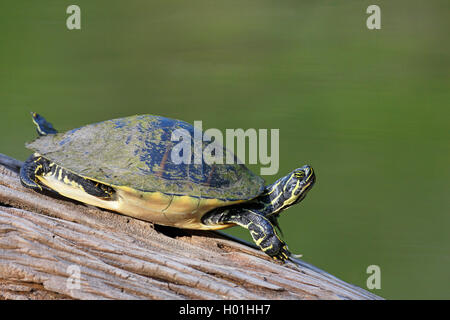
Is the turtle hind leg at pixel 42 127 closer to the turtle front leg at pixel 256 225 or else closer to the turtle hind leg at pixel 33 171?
the turtle hind leg at pixel 33 171

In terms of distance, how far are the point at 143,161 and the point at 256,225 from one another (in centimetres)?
43

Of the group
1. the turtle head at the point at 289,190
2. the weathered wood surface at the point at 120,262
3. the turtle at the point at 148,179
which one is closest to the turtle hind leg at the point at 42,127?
the turtle at the point at 148,179

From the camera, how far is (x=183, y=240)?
1.63 metres

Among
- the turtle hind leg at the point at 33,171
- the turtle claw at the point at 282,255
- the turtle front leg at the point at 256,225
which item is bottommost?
the turtle claw at the point at 282,255

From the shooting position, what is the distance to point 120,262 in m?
1.46

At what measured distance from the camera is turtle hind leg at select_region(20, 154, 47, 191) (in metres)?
1.58

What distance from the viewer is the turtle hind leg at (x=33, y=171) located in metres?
1.58

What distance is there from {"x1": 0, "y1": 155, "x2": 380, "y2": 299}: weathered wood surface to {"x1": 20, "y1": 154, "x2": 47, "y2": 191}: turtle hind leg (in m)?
0.05

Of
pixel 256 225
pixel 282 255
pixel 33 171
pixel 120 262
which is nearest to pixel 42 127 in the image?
pixel 33 171
